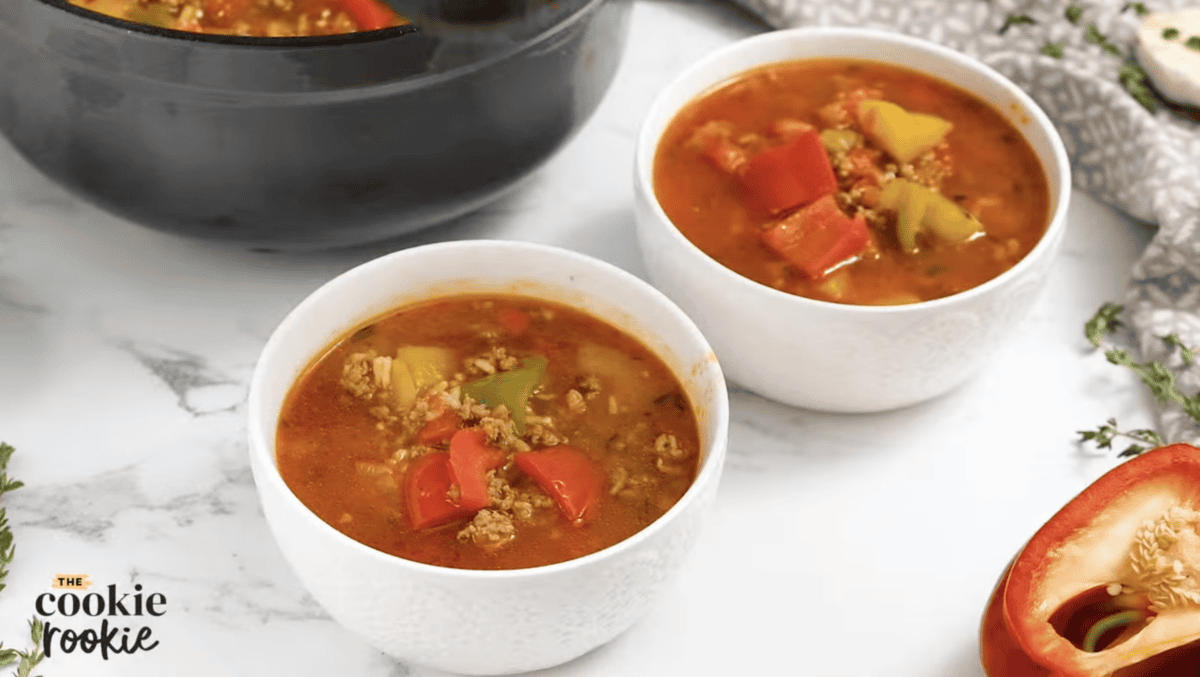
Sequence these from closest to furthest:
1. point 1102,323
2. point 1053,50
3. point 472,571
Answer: point 472,571, point 1102,323, point 1053,50

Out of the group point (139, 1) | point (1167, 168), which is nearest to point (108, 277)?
point (139, 1)

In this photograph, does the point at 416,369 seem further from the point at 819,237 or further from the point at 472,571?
the point at 819,237

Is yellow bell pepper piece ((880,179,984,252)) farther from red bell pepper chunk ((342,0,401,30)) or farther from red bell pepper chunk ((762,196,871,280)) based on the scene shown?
red bell pepper chunk ((342,0,401,30))

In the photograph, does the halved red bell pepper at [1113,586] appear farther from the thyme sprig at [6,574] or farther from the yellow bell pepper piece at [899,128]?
the thyme sprig at [6,574]

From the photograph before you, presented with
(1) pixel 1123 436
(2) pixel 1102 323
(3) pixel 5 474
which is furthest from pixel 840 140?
(3) pixel 5 474

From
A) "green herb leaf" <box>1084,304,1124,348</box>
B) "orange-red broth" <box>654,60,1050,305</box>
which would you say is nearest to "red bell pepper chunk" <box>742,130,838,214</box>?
"orange-red broth" <box>654,60,1050,305</box>
